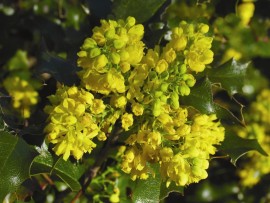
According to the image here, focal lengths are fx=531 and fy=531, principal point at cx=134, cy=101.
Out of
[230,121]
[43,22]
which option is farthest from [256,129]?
[43,22]

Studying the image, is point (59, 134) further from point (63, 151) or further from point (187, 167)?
point (187, 167)

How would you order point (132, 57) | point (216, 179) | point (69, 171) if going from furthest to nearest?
point (216, 179)
point (69, 171)
point (132, 57)

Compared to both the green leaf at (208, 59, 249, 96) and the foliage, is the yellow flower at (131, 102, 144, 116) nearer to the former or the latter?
the foliage

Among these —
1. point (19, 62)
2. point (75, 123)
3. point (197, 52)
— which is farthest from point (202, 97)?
point (19, 62)

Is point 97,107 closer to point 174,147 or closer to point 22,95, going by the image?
point 174,147

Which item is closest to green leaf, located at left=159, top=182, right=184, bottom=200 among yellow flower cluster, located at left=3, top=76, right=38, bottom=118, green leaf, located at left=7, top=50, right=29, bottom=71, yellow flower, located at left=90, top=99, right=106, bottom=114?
yellow flower, located at left=90, top=99, right=106, bottom=114
